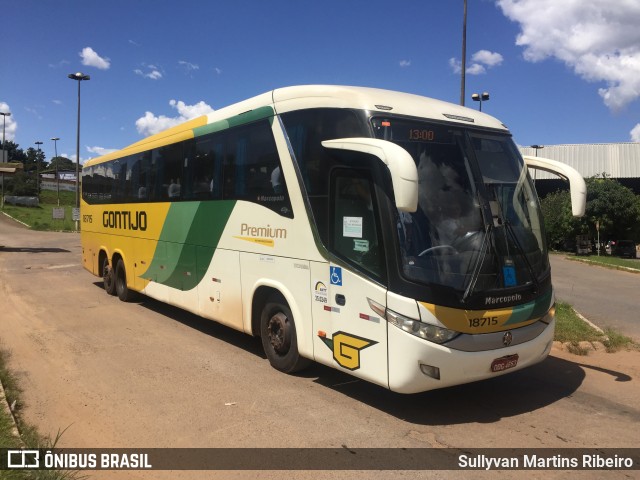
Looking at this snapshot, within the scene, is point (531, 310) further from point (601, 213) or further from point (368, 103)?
point (601, 213)

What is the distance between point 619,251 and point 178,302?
38825 mm

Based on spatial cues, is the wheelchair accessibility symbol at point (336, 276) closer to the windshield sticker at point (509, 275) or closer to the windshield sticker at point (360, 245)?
the windshield sticker at point (360, 245)

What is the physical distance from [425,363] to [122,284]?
9072 mm

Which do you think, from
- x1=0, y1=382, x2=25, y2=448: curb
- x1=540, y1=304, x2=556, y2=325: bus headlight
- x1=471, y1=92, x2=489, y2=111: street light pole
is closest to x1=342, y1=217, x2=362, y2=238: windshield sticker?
x1=540, y1=304, x2=556, y2=325: bus headlight

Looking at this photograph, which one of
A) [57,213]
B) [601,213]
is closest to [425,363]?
[601,213]

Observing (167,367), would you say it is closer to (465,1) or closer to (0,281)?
(0,281)

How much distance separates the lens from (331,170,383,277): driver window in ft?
16.6

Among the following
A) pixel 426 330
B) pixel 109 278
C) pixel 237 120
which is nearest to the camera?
pixel 426 330

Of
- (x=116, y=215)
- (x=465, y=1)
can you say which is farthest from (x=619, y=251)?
(x=116, y=215)

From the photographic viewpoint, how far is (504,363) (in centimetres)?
511

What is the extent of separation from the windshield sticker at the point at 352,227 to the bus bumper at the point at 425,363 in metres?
1.02

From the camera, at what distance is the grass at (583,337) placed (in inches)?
313

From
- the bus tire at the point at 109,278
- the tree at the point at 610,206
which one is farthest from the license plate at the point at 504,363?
the tree at the point at 610,206

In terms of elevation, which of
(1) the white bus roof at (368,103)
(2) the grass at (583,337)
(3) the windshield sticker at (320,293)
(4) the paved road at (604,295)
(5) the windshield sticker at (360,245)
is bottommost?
(4) the paved road at (604,295)
